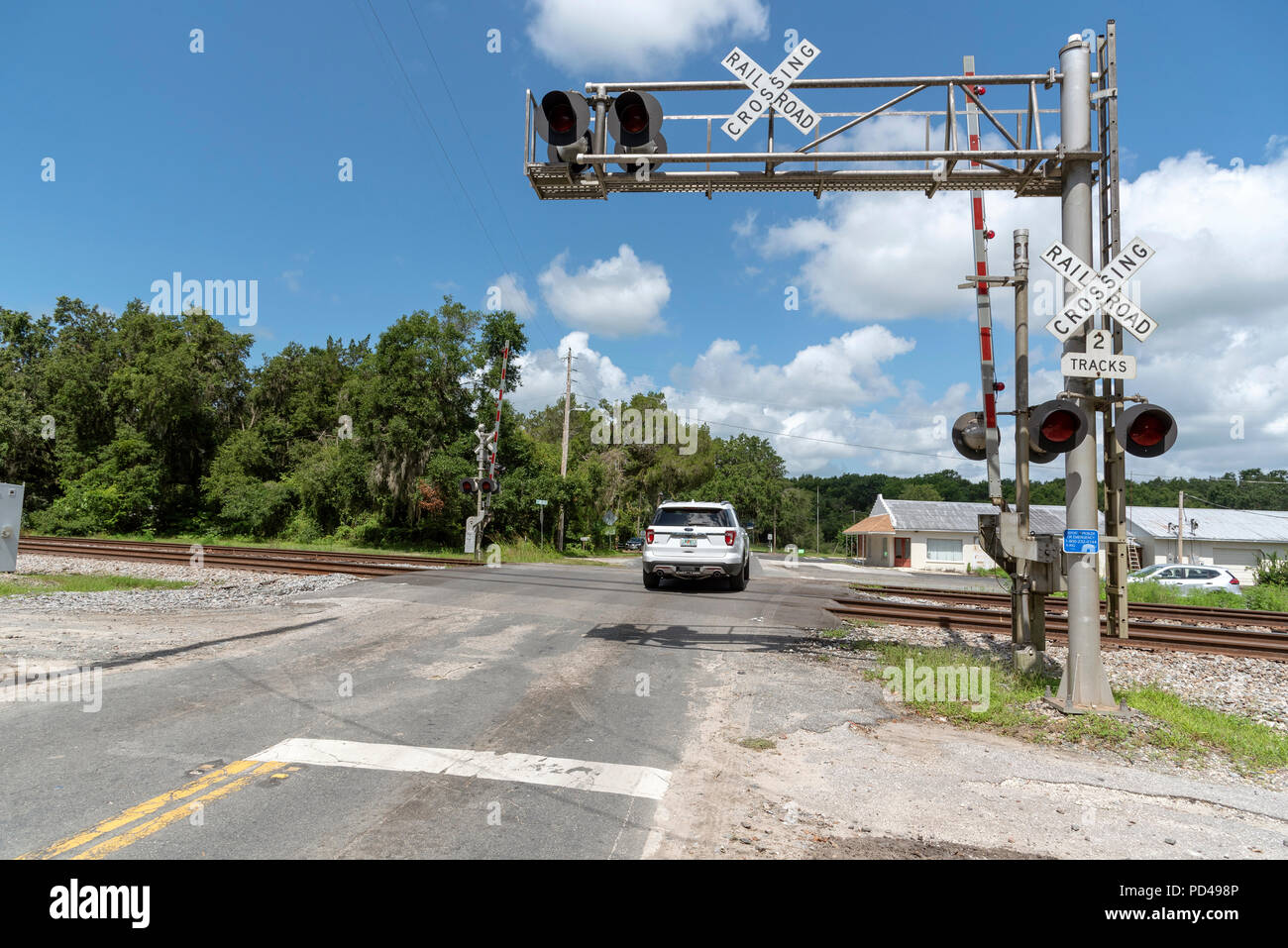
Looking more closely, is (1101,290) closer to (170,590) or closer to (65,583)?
(170,590)

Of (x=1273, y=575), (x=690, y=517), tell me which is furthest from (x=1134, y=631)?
(x=1273, y=575)

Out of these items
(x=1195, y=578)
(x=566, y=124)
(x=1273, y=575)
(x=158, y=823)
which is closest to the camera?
(x=158, y=823)

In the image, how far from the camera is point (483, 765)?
205 inches

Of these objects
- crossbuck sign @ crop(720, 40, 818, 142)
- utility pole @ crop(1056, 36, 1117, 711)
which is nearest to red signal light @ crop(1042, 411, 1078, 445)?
utility pole @ crop(1056, 36, 1117, 711)

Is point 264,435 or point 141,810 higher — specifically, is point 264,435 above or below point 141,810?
above

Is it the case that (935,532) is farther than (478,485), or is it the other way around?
(935,532)

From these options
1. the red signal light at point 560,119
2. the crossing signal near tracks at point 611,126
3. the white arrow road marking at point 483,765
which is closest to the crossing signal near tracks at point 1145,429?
the crossing signal near tracks at point 611,126

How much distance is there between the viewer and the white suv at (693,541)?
49.4ft

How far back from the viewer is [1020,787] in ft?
17.3

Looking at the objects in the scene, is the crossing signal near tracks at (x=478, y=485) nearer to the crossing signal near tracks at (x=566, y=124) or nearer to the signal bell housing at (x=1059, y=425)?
the crossing signal near tracks at (x=566, y=124)

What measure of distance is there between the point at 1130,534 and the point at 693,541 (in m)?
49.4
